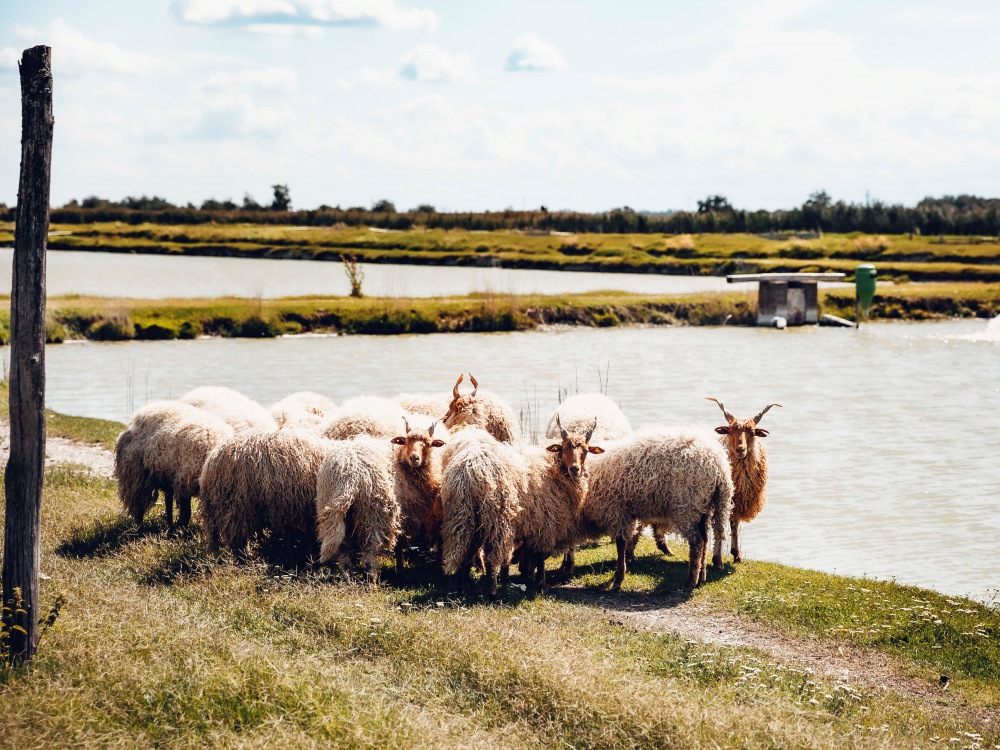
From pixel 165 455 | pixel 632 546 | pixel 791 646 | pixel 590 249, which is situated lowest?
pixel 791 646

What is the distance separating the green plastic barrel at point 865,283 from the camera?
40.9m

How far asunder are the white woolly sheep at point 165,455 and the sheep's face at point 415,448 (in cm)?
232

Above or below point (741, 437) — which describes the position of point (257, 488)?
below

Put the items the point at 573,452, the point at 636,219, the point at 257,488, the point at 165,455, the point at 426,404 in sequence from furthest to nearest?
the point at 636,219 → the point at 426,404 → the point at 165,455 → the point at 573,452 → the point at 257,488

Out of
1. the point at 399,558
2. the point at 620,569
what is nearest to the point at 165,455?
the point at 399,558

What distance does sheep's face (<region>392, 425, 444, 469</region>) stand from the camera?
11.3 m

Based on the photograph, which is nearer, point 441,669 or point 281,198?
point 441,669

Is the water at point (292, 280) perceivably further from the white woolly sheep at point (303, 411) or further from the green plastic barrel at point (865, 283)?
the white woolly sheep at point (303, 411)

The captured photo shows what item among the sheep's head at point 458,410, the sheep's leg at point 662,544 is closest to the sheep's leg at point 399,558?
the sheep's head at point 458,410

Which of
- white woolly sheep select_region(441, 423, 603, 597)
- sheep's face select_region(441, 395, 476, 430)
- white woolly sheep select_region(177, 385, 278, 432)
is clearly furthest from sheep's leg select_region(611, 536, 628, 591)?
white woolly sheep select_region(177, 385, 278, 432)

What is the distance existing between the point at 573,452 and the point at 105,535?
17.6 ft

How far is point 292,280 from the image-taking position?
57.3 m

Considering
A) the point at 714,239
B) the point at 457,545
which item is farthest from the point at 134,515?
the point at 714,239

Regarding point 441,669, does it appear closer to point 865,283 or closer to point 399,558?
point 399,558
